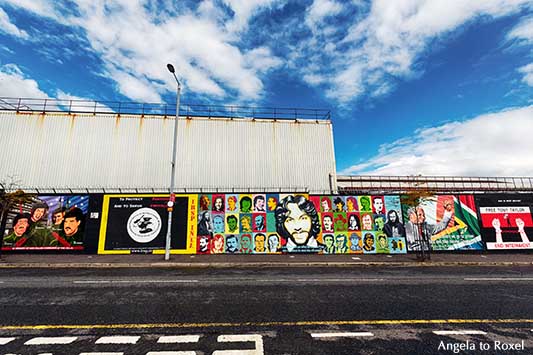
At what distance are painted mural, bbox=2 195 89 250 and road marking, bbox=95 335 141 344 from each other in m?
13.7

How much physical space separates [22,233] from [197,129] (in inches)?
516

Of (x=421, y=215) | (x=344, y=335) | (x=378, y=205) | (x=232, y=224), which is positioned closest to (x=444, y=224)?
(x=421, y=215)

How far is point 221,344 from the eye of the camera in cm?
356

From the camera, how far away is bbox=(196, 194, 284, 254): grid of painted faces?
14.9m

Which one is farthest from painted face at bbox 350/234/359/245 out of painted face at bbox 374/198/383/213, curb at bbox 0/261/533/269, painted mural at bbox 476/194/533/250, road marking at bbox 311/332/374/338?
road marking at bbox 311/332/374/338

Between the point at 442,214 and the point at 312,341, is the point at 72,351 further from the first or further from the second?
the point at 442,214

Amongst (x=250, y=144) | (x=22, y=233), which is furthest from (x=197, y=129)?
(x=22, y=233)

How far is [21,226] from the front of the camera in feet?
48.0

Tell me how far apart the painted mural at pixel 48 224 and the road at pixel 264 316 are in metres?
7.43

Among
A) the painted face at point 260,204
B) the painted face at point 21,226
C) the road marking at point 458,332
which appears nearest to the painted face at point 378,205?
the painted face at point 260,204

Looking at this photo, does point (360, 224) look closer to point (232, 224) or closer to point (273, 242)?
point (273, 242)

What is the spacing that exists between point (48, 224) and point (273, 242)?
14.0 metres

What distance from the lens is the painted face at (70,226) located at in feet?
47.9

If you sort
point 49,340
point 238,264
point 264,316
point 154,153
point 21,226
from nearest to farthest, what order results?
point 49,340 < point 264,316 < point 238,264 < point 21,226 < point 154,153
